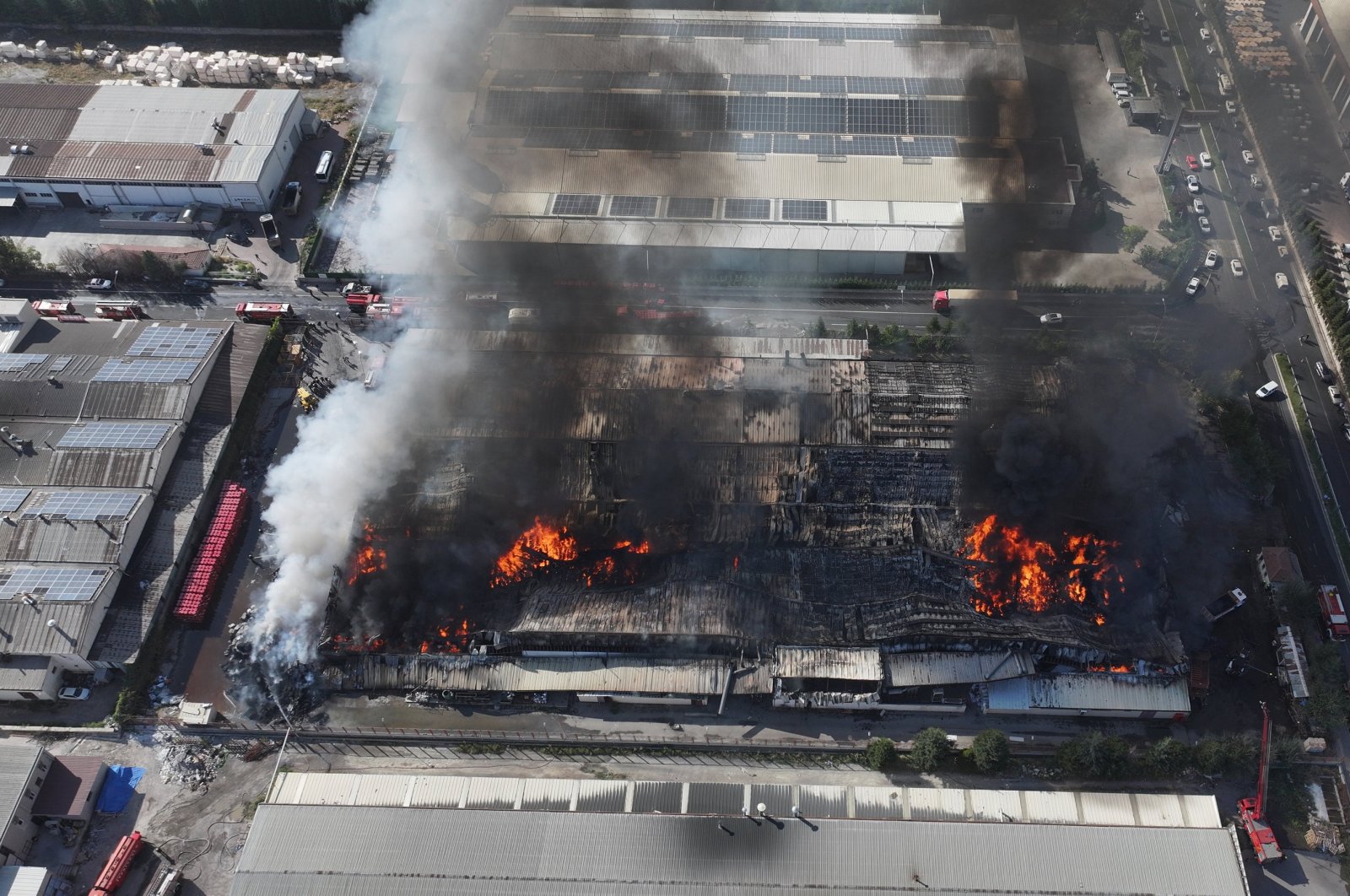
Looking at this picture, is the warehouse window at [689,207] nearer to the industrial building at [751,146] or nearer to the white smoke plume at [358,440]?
the industrial building at [751,146]

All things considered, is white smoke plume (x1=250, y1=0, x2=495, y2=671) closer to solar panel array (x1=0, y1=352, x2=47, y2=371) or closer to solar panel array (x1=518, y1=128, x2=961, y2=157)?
solar panel array (x1=518, y1=128, x2=961, y2=157)

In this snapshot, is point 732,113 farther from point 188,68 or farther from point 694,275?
point 188,68

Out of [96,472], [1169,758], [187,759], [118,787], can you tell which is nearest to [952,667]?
[1169,758]

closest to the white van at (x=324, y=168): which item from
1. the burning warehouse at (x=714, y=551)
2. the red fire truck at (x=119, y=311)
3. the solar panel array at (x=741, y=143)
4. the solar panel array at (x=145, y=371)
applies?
the solar panel array at (x=741, y=143)

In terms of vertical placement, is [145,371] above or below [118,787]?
above

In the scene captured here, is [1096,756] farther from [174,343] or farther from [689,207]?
[174,343]

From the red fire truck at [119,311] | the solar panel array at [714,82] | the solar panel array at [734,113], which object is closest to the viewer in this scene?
the red fire truck at [119,311]
